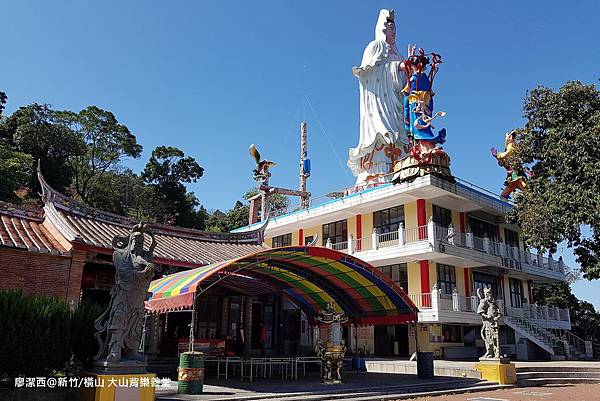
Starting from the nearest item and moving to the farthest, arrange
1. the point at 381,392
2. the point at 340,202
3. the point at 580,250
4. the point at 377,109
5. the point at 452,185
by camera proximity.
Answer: the point at 381,392 → the point at 580,250 → the point at 452,185 → the point at 340,202 → the point at 377,109

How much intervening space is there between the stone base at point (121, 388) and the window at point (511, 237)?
25625 millimetres

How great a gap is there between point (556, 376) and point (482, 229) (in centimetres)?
1191

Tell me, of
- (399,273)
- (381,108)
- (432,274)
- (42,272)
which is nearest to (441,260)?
(432,274)

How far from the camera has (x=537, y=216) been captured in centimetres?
1944

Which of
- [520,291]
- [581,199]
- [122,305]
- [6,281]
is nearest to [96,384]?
[122,305]

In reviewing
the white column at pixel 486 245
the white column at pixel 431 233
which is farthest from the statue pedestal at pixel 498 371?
the white column at pixel 486 245

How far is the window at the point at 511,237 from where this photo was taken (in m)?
29.0

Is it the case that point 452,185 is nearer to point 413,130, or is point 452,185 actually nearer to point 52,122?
point 413,130

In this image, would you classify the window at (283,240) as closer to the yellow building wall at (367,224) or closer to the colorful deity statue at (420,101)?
the yellow building wall at (367,224)

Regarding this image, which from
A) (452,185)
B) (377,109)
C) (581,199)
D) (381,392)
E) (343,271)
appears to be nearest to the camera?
(381,392)

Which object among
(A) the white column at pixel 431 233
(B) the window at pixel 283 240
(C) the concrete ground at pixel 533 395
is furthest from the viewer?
(B) the window at pixel 283 240

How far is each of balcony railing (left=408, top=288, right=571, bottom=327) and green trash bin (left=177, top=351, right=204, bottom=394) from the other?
13.9 meters

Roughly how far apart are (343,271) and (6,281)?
9274mm

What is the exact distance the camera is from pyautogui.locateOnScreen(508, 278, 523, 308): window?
27688 millimetres
